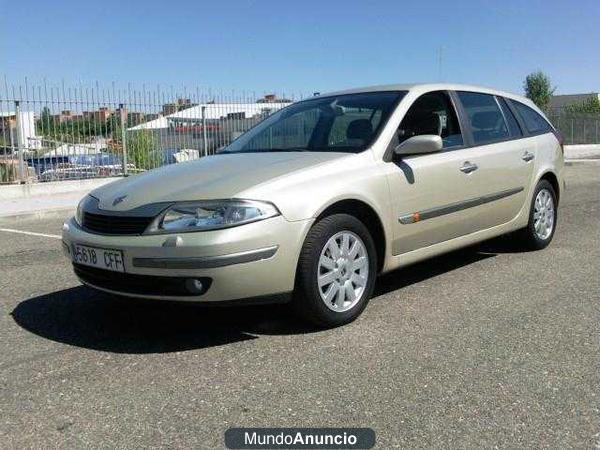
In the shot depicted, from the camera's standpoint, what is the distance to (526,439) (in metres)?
2.54

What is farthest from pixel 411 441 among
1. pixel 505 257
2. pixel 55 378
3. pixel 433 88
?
pixel 505 257

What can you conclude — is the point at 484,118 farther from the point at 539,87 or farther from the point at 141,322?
the point at 539,87

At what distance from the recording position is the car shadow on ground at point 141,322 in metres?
3.73

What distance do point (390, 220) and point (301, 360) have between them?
1236 millimetres

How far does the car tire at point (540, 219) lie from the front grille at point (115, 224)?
12.1ft

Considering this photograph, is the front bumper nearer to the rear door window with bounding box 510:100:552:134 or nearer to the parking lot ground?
the parking lot ground

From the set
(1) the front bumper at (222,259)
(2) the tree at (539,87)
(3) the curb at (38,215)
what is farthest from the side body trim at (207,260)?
(2) the tree at (539,87)

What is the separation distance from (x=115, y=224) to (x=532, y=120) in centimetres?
412

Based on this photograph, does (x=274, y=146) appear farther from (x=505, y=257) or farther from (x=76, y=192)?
(x=76, y=192)

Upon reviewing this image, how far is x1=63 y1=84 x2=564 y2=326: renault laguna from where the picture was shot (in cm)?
344

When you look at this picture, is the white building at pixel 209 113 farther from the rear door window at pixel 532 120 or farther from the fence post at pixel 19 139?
the rear door window at pixel 532 120

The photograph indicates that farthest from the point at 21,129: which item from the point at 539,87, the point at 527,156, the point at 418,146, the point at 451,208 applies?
the point at 539,87

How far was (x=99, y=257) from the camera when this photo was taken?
3.69 meters

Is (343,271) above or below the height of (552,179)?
below
